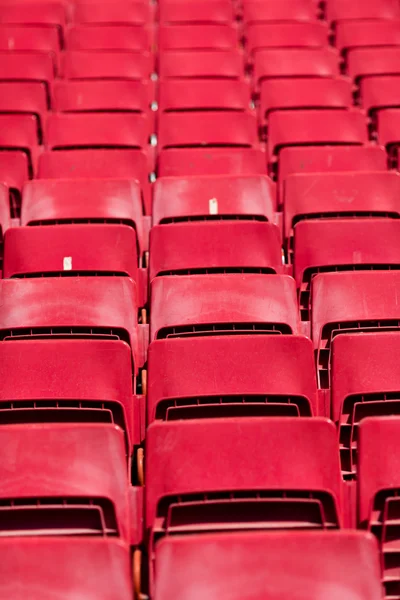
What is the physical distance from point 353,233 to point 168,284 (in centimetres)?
32

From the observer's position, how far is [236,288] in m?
1.17

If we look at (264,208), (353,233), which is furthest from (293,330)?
(264,208)

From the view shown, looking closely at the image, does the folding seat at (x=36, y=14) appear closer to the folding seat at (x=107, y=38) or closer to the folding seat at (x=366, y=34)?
the folding seat at (x=107, y=38)

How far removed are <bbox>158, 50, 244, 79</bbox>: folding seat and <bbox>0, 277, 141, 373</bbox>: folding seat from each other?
91 cm

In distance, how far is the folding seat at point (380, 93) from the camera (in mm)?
1789

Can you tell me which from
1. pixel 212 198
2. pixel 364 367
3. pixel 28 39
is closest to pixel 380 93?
pixel 212 198

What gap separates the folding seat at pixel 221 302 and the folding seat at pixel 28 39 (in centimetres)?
107

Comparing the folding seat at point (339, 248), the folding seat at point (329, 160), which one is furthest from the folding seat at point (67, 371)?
the folding seat at point (329, 160)

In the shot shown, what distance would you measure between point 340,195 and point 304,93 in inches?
18.0

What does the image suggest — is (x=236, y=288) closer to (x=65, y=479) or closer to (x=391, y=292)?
(x=391, y=292)

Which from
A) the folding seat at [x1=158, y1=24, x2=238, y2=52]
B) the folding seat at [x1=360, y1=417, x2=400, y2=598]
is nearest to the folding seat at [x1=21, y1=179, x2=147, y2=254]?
the folding seat at [x1=360, y1=417, x2=400, y2=598]

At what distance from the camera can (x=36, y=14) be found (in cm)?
214

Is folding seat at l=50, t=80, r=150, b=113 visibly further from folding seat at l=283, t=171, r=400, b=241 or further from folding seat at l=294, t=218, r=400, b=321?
folding seat at l=294, t=218, r=400, b=321

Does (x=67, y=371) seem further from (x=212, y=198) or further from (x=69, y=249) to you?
(x=212, y=198)
